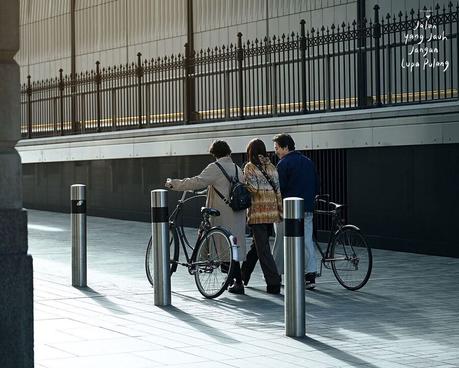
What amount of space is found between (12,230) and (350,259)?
612 cm

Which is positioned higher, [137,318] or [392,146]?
[392,146]

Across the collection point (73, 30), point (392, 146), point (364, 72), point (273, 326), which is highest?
point (73, 30)

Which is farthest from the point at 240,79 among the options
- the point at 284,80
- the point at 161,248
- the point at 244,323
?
the point at 244,323

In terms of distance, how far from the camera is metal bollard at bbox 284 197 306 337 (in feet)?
31.9

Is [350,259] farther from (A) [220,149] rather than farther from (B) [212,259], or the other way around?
(A) [220,149]

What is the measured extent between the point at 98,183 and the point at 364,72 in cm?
982

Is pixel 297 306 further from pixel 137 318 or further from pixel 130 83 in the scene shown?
pixel 130 83

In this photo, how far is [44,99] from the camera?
30250 mm

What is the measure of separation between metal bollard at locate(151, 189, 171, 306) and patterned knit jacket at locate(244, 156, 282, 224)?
1.39 metres

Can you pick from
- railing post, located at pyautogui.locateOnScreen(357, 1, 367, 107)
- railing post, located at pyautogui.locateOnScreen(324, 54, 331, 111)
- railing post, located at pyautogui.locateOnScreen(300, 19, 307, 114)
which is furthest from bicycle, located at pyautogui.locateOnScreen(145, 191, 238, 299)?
railing post, located at pyautogui.locateOnScreen(300, 19, 307, 114)

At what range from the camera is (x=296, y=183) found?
13.4m

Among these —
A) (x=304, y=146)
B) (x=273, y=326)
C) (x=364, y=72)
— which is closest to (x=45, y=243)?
(x=304, y=146)

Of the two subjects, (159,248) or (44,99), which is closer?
(159,248)

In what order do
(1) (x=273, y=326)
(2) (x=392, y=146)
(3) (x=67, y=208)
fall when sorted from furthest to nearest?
(3) (x=67, y=208) → (2) (x=392, y=146) → (1) (x=273, y=326)
